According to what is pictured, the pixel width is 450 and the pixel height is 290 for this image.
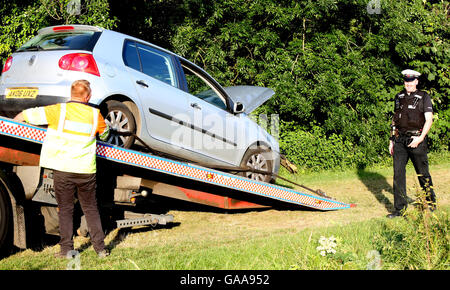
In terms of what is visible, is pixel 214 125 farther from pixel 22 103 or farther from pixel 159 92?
pixel 22 103

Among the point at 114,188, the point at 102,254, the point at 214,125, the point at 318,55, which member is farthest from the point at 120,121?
the point at 318,55

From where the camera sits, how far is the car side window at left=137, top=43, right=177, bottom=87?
5.56m

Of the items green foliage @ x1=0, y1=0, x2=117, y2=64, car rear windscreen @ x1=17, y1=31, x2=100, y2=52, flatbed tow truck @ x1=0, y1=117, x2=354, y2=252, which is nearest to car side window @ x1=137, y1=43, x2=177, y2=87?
car rear windscreen @ x1=17, y1=31, x2=100, y2=52

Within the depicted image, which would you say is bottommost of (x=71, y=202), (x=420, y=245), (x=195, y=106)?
(x=420, y=245)

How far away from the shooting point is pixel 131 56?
17.7ft

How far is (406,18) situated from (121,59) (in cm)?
1055

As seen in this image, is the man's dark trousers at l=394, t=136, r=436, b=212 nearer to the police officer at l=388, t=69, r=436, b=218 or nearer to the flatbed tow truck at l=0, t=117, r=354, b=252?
the police officer at l=388, t=69, r=436, b=218

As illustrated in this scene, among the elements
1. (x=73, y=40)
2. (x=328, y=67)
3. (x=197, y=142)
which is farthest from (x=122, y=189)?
(x=328, y=67)

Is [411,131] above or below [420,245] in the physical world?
above

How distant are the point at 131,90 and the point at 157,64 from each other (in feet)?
2.41

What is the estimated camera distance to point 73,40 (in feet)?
16.6

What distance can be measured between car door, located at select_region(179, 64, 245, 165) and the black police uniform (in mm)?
2221

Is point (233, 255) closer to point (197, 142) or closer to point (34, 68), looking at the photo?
point (197, 142)

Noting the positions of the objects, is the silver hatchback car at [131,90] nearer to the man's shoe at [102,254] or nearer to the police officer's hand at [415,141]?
the man's shoe at [102,254]
